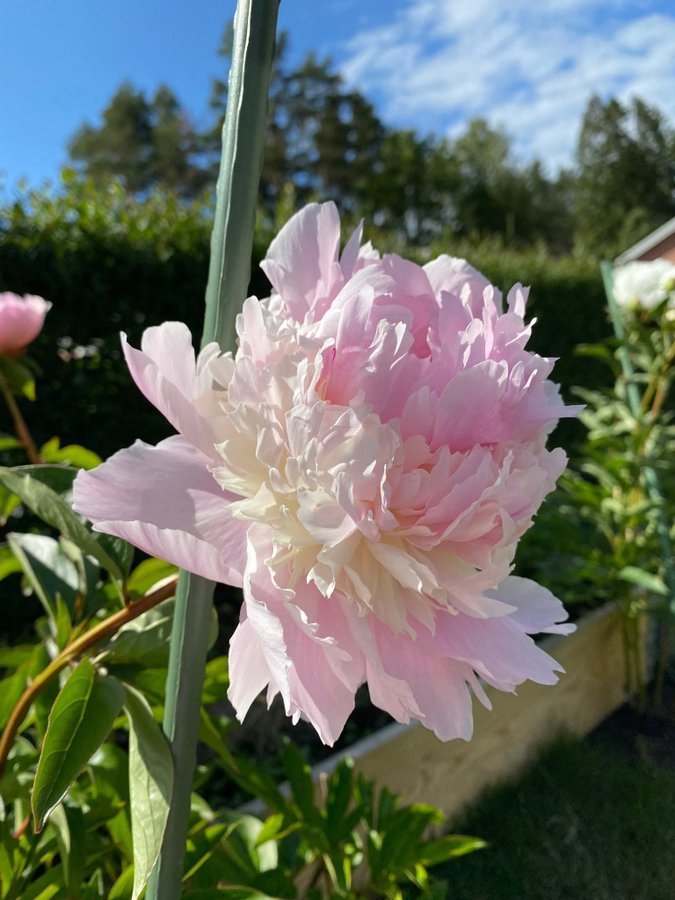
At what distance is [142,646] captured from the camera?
0.54m

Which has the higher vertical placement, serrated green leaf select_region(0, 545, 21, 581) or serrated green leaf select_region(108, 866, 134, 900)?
serrated green leaf select_region(0, 545, 21, 581)

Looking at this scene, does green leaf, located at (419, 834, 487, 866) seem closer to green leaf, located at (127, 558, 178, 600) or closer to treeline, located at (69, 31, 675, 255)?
green leaf, located at (127, 558, 178, 600)

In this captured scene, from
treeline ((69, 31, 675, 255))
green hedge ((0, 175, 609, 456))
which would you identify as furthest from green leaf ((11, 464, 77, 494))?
treeline ((69, 31, 675, 255))

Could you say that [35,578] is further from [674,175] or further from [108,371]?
[674,175]

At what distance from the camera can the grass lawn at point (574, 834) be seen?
1672 mm

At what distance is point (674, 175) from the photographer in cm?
2166

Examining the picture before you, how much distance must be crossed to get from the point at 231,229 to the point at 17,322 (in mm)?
730

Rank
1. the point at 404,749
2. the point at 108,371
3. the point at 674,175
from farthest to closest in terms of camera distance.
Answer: the point at 674,175
the point at 108,371
the point at 404,749

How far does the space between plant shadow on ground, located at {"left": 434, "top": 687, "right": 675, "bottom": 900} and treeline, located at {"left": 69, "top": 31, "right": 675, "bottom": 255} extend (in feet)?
71.0

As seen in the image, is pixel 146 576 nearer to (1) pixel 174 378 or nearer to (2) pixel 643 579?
(1) pixel 174 378

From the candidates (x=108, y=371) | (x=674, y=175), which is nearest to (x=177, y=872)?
(x=108, y=371)

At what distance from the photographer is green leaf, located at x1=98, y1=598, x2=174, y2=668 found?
0.54 metres

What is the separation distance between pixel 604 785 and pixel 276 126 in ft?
88.7

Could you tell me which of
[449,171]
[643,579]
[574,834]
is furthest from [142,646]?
[449,171]
